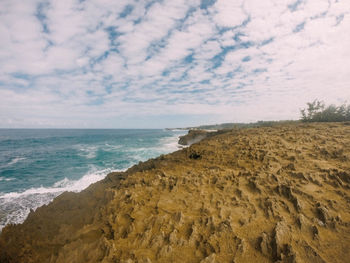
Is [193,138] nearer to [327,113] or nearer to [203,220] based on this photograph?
[327,113]

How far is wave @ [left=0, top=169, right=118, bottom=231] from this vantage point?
7.93 m

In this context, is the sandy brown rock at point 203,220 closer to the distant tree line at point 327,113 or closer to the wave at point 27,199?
the wave at point 27,199

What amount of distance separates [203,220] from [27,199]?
1217cm

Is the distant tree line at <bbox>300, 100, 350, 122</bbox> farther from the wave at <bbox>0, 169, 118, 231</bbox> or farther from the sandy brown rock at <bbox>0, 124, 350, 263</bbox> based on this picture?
the wave at <bbox>0, 169, 118, 231</bbox>

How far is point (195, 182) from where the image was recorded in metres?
5.15

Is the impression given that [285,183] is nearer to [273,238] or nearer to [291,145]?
[273,238]

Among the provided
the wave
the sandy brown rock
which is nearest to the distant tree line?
the sandy brown rock

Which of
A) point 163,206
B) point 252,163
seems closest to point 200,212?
point 163,206

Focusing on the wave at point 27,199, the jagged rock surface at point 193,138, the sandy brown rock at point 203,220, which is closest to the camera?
the sandy brown rock at point 203,220

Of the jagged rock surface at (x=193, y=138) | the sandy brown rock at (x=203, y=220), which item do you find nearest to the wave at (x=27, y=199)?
the sandy brown rock at (x=203, y=220)

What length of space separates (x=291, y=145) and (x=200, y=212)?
270 inches

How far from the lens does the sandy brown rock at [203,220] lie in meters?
2.85

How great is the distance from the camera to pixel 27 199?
396 inches

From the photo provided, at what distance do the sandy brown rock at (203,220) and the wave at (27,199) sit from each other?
4.52 metres
